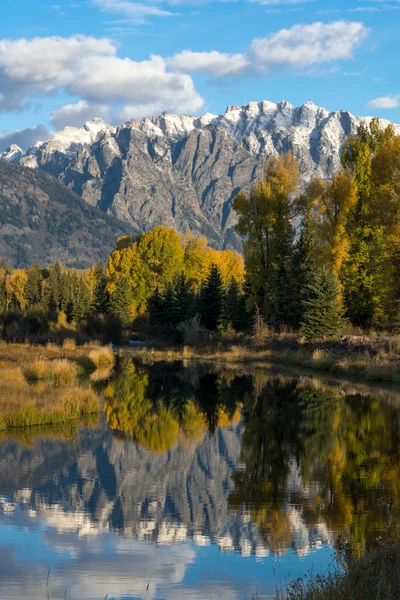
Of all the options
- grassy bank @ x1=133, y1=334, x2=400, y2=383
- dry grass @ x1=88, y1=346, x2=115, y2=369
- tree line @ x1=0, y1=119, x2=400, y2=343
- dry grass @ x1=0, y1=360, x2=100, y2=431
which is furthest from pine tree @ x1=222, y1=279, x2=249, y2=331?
dry grass @ x1=0, y1=360, x2=100, y2=431

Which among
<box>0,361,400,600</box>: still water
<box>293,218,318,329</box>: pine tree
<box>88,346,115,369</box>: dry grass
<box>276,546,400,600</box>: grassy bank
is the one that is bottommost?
→ <box>0,361,400,600</box>: still water

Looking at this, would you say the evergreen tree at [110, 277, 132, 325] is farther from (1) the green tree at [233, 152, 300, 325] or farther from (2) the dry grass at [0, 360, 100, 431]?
(2) the dry grass at [0, 360, 100, 431]

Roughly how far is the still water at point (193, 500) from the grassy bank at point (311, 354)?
404 inches

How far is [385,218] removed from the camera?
45.1 m

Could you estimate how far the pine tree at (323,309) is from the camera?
48.3m

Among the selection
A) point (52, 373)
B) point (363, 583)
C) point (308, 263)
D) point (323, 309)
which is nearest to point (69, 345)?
point (308, 263)

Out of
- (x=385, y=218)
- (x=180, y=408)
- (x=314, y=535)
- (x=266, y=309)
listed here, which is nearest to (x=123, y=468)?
(x=314, y=535)

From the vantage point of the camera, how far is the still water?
1163 centimetres

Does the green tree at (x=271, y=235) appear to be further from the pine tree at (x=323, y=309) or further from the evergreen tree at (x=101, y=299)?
the evergreen tree at (x=101, y=299)

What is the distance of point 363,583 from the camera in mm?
9078

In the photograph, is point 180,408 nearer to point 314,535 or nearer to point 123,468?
point 123,468

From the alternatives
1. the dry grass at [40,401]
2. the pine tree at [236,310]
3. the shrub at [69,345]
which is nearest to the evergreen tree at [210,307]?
the pine tree at [236,310]

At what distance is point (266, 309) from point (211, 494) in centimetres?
4139

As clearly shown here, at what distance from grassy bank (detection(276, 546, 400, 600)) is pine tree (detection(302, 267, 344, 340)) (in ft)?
126
